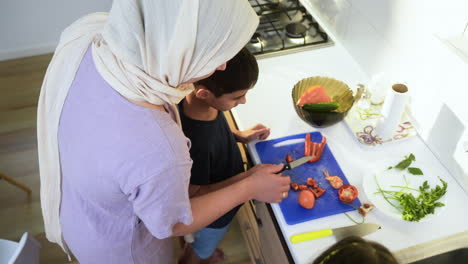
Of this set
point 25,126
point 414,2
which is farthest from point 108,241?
point 25,126

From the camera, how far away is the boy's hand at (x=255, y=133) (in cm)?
115

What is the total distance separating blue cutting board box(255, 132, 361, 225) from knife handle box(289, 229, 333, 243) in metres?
0.04

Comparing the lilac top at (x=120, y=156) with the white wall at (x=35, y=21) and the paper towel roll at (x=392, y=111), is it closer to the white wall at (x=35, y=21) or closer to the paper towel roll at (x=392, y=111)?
the paper towel roll at (x=392, y=111)

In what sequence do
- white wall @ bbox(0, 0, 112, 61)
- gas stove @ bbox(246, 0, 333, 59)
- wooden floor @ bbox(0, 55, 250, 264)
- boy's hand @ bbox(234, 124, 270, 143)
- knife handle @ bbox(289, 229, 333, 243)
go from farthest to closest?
white wall @ bbox(0, 0, 112, 61) < wooden floor @ bbox(0, 55, 250, 264) < gas stove @ bbox(246, 0, 333, 59) < boy's hand @ bbox(234, 124, 270, 143) < knife handle @ bbox(289, 229, 333, 243)

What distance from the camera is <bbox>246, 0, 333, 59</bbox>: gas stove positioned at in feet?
4.98

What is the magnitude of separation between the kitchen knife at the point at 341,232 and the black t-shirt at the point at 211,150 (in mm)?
318

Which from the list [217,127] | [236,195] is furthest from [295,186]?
[217,127]

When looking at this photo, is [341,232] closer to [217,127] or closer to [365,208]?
[365,208]

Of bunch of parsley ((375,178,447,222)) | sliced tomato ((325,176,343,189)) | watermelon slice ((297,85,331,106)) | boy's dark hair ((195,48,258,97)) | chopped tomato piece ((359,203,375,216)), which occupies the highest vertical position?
boy's dark hair ((195,48,258,97))

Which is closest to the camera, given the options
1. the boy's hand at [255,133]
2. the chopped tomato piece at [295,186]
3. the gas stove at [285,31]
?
the chopped tomato piece at [295,186]

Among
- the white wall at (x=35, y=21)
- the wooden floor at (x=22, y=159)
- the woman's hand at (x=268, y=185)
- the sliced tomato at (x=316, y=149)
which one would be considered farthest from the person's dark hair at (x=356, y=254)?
the white wall at (x=35, y=21)

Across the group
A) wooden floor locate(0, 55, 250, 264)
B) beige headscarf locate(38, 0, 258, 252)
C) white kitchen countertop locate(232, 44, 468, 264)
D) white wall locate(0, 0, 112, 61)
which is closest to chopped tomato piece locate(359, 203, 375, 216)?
white kitchen countertop locate(232, 44, 468, 264)

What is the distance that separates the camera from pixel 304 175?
1071 mm

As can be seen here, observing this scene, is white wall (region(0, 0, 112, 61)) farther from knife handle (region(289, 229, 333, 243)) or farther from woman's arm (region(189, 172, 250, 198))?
knife handle (region(289, 229, 333, 243))
